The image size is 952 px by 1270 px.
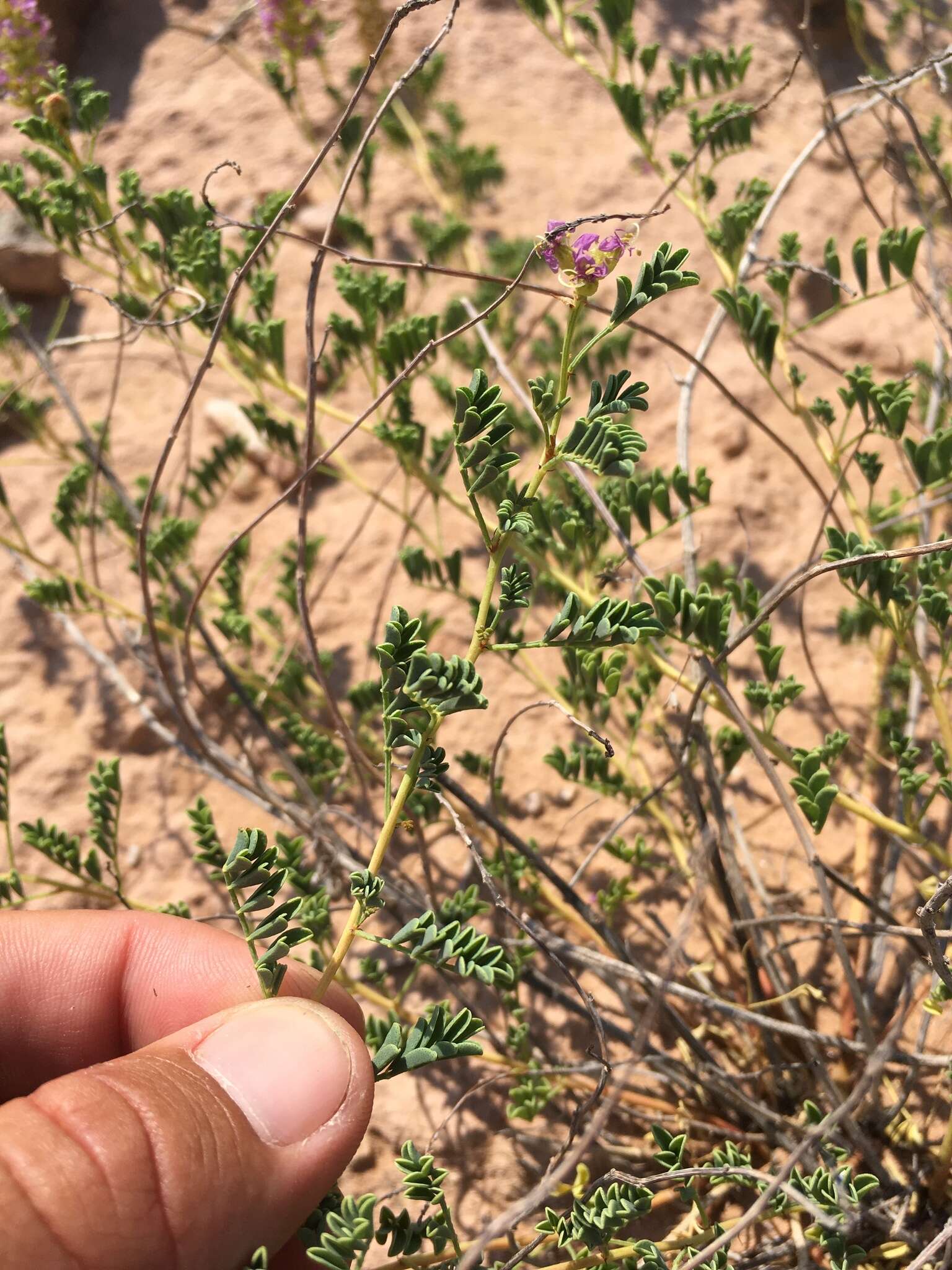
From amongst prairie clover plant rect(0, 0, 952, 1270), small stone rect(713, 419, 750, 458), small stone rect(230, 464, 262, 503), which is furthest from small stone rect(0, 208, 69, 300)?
small stone rect(713, 419, 750, 458)

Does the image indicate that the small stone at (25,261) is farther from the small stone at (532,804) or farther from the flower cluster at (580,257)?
the flower cluster at (580,257)

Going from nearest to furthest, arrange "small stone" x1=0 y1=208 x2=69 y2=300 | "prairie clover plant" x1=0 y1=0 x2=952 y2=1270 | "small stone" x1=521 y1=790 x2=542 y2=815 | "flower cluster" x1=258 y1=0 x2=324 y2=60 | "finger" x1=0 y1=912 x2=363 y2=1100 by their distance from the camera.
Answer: "prairie clover plant" x1=0 y1=0 x2=952 y2=1270 < "finger" x1=0 y1=912 x2=363 y2=1100 < "small stone" x1=521 y1=790 x2=542 y2=815 < "flower cluster" x1=258 y1=0 x2=324 y2=60 < "small stone" x1=0 y1=208 x2=69 y2=300

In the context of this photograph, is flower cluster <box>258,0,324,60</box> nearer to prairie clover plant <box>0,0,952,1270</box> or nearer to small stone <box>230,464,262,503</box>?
prairie clover plant <box>0,0,952,1270</box>

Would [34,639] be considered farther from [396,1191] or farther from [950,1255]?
[950,1255]

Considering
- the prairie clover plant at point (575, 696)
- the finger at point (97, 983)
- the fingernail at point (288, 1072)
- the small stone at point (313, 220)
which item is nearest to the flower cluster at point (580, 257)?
the prairie clover plant at point (575, 696)

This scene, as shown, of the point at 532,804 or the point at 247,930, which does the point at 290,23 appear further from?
the point at 247,930
